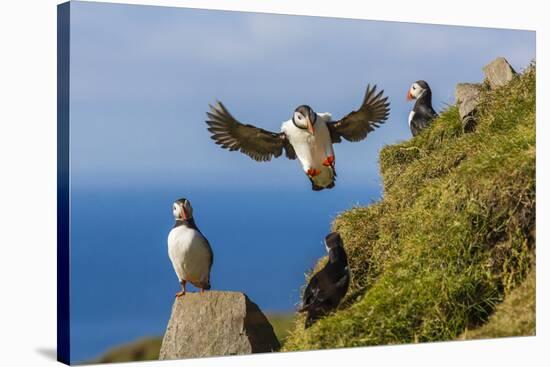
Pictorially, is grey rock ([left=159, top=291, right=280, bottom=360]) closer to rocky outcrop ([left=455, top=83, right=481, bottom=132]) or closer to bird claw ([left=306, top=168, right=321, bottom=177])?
bird claw ([left=306, top=168, right=321, bottom=177])

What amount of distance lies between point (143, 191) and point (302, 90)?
1.27 metres

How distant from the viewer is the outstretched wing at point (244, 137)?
6453mm

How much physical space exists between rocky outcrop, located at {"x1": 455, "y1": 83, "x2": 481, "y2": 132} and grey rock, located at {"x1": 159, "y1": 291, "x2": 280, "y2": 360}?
2.23 m

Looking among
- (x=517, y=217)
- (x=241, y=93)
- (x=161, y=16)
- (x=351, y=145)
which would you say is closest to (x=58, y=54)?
(x=161, y=16)

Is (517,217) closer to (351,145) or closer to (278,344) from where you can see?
(351,145)

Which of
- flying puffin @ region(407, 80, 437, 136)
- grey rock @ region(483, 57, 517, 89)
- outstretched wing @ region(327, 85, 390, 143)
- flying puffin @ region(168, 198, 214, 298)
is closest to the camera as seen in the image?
flying puffin @ region(168, 198, 214, 298)

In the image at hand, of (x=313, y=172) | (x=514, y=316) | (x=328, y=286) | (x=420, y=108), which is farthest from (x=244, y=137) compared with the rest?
(x=514, y=316)

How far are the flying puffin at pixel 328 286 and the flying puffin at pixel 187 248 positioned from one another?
2.28 feet

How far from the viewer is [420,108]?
A: 727 centimetres

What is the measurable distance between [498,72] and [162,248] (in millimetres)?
2823

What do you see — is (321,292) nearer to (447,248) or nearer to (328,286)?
(328,286)

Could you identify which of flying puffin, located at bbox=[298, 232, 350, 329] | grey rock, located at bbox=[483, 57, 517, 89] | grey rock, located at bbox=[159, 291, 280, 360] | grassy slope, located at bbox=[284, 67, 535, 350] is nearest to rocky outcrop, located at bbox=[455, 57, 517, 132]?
grey rock, located at bbox=[483, 57, 517, 89]

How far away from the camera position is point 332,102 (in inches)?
268

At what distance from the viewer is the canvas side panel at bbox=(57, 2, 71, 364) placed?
19.4ft
